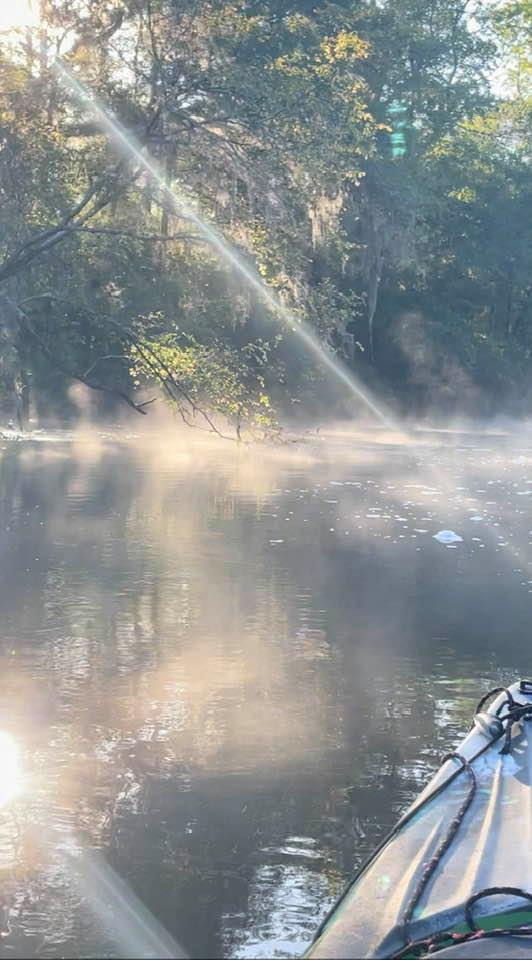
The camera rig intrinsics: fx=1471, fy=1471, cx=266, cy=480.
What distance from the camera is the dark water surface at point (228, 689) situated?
7.31 m

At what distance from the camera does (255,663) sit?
1238 cm

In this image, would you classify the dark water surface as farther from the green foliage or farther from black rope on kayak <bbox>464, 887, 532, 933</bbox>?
the green foliage

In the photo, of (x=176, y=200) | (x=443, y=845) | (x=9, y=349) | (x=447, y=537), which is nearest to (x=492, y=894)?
(x=443, y=845)

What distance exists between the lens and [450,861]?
6426 mm

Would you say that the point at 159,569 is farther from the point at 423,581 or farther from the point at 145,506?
the point at 145,506

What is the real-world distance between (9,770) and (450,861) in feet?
11.5

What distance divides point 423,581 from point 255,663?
499 cm

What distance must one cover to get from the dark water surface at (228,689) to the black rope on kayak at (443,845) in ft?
2.40

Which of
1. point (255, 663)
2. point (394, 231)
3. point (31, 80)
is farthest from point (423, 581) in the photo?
point (394, 231)

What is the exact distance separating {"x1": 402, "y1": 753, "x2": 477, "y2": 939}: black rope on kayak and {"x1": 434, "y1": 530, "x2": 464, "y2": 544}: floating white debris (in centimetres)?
1299

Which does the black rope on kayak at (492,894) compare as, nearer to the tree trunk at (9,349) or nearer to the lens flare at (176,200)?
the lens flare at (176,200)

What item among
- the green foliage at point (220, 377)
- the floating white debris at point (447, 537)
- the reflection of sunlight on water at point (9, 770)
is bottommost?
the reflection of sunlight on water at point (9, 770)

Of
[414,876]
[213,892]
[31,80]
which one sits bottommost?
[213,892]

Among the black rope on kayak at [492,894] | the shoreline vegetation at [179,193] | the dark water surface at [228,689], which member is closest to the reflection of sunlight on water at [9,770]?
the dark water surface at [228,689]
